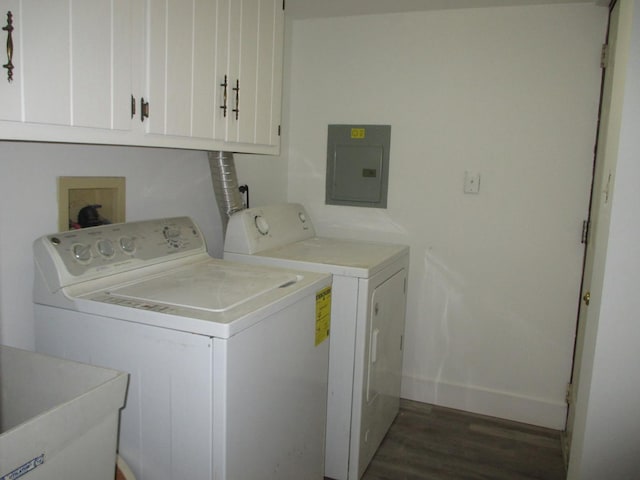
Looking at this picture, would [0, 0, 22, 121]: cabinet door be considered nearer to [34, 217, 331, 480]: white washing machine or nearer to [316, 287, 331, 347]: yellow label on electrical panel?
[34, 217, 331, 480]: white washing machine

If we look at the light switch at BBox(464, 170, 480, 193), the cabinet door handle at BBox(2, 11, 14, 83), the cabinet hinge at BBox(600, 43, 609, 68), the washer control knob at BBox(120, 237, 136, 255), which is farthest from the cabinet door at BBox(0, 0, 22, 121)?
the cabinet hinge at BBox(600, 43, 609, 68)

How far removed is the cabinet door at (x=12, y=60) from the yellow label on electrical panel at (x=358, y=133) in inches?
75.6

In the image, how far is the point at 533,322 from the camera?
261cm

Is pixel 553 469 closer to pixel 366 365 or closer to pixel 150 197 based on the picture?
pixel 366 365

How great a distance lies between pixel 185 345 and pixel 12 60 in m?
0.76

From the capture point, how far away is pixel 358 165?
9.25 ft

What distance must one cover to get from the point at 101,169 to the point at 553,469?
2274 mm

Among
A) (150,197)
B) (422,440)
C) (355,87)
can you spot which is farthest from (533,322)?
(150,197)

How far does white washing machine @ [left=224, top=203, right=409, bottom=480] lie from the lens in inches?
79.8

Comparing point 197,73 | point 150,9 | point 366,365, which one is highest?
point 150,9

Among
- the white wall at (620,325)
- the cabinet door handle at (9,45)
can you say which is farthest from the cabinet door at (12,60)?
the white wall at (620,325)

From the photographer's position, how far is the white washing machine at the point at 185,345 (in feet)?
4.33

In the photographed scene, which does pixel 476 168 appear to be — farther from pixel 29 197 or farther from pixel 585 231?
pixel 29 197

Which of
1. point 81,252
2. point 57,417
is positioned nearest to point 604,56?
point 81,252
